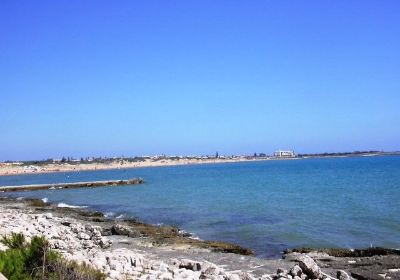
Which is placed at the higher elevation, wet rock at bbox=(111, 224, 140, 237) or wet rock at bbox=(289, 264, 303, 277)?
wet rock at bbox=(289, 264, 303, 277)

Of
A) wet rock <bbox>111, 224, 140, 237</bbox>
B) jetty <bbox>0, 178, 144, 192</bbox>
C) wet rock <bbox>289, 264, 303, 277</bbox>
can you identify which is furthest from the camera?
jetty <bbox>0, 178, 144, 192</bbox>

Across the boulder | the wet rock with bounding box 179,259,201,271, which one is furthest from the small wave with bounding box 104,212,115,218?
the boulder

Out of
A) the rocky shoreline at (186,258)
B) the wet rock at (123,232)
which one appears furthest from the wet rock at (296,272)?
the wet rock at (123,232)

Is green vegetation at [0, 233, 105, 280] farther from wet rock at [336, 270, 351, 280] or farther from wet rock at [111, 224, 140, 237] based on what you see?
wet rock at [111, 224, 140, 237]

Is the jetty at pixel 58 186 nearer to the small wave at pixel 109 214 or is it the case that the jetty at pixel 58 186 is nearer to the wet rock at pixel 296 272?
the small wave at pixel 109 214

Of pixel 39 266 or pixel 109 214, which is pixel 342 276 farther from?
pixel 109 214

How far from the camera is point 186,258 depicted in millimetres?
15695

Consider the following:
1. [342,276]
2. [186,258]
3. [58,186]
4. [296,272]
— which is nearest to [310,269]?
[296,272]

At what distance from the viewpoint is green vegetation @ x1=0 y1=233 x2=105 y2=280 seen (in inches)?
293

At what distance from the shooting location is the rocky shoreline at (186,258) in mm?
11641

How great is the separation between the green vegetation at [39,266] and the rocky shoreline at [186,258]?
205cm

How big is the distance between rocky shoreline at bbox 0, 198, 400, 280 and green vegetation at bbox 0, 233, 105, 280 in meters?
2.05

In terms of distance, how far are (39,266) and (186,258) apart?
8.39 meters

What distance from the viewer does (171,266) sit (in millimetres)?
12516
